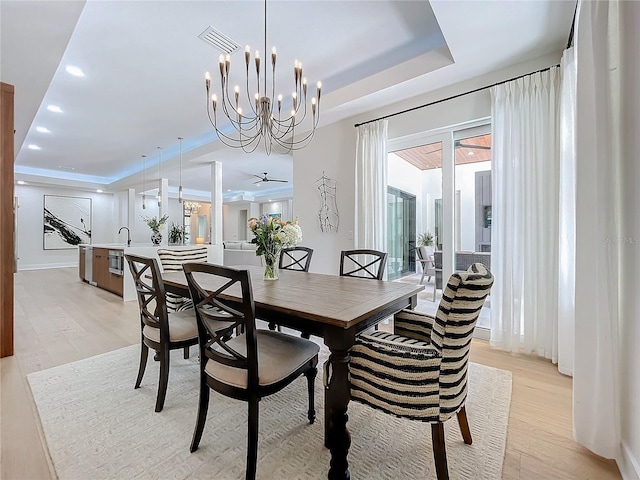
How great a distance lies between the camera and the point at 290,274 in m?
2.61

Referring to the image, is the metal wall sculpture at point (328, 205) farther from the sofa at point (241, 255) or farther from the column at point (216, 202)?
the column at point (216, 202)

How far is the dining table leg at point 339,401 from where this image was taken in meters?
1.30

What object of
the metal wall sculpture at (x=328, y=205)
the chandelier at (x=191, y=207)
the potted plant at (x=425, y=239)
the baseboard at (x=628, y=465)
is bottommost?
the baseboard at (x=628, y=465)

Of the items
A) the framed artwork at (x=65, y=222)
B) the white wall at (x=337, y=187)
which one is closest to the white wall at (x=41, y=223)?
the framed artwork at (x=65, y=222)

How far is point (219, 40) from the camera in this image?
283 cm

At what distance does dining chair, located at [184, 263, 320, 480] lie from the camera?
1.32m

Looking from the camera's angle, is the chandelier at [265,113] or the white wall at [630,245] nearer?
the white wall at [630,245]

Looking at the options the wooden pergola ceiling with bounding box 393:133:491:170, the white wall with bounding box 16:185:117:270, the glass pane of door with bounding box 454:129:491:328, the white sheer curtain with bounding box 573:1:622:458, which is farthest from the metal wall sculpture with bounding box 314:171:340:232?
the white wall with bounding box 16:185:117:270

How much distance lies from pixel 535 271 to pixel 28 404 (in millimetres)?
4051

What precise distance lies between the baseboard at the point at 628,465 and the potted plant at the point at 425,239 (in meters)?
2.49

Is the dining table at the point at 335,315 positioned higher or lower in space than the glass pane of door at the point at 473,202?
lower

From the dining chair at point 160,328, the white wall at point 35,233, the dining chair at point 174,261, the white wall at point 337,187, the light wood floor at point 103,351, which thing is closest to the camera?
the light wood floor at point 103,351

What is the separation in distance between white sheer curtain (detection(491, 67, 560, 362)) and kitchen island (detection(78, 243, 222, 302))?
4.36m

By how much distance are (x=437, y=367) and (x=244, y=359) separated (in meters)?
0.86
